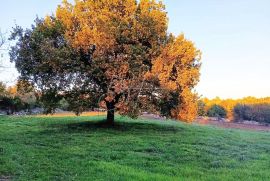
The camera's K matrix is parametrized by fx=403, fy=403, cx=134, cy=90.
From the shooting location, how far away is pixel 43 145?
2431 centimetres

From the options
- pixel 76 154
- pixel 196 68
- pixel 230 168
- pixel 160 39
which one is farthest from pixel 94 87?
pixel 230 168

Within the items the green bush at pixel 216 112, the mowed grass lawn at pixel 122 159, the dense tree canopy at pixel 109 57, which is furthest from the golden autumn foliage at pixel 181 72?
the green bush at pixel 216 112

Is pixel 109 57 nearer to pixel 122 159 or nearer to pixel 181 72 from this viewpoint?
pixel 181 72

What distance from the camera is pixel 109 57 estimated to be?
110 feet

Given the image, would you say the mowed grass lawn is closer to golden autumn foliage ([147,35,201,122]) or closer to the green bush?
golden autumn foliage ([147,35,201,122])

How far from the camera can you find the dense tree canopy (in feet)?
107

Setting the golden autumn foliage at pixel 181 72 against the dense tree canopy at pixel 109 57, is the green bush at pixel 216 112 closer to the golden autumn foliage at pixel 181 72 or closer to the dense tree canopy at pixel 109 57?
the golden autumn foliage at pixel 181 72

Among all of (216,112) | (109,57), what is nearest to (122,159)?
(109,57)

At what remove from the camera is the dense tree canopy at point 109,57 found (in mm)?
32469

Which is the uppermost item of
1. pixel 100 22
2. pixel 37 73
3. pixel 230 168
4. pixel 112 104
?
pixel 100 22

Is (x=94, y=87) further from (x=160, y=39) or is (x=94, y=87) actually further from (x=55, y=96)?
(x=160, y=39)

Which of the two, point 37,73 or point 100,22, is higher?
point 100,22

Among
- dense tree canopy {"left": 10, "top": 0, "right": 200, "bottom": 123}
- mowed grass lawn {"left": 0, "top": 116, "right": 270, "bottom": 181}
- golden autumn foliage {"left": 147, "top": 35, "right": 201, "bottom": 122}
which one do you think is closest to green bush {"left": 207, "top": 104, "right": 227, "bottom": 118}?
golden autumn foliage {"left": 147, "top": 35, "right": 201, "bottom": 122}

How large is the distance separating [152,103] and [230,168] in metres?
16.3
